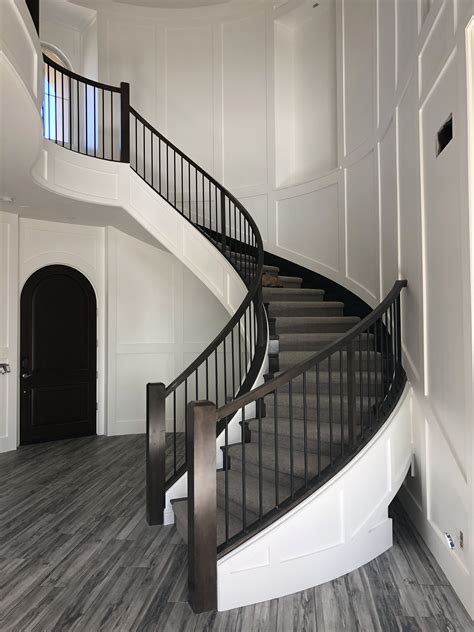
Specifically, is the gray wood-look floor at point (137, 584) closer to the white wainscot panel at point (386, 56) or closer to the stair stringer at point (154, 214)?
the stair stringer at point (154, 214)

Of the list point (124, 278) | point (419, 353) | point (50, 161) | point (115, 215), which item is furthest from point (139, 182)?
point (419, 353)

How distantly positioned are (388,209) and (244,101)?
12.8ft

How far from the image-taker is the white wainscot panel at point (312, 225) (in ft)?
19.4

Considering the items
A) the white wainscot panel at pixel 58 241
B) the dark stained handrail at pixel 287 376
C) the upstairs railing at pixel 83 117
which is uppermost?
the upstairs railing at pixel 83 117

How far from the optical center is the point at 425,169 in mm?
3217

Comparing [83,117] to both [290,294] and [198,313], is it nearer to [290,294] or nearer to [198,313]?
[198,313]

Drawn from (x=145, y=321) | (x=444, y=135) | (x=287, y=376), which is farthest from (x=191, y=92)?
(x=287, y=376)

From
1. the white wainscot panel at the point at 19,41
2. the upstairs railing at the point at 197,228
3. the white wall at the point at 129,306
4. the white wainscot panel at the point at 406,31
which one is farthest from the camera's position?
the white wall at the point at 129,306

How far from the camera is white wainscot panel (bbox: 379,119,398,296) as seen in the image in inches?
160

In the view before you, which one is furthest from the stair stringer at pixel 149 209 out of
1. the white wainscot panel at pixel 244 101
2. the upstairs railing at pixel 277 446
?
the white wainscot panel at pixel 244 101

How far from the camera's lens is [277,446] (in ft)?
9.59

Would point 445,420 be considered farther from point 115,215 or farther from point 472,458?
point 115,215

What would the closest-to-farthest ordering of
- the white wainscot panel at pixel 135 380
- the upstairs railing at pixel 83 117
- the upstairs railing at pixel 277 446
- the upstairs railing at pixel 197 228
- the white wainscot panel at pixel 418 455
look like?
the upstairs railing at pixel 277 446, the white wainscot panel at pixel 418 455, the upstairs railing at pixel 197 228, the upstairs railing at pixel 83 117, the white wainscot panel at pixel 135 380

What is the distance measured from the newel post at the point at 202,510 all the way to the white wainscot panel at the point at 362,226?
2.90m
